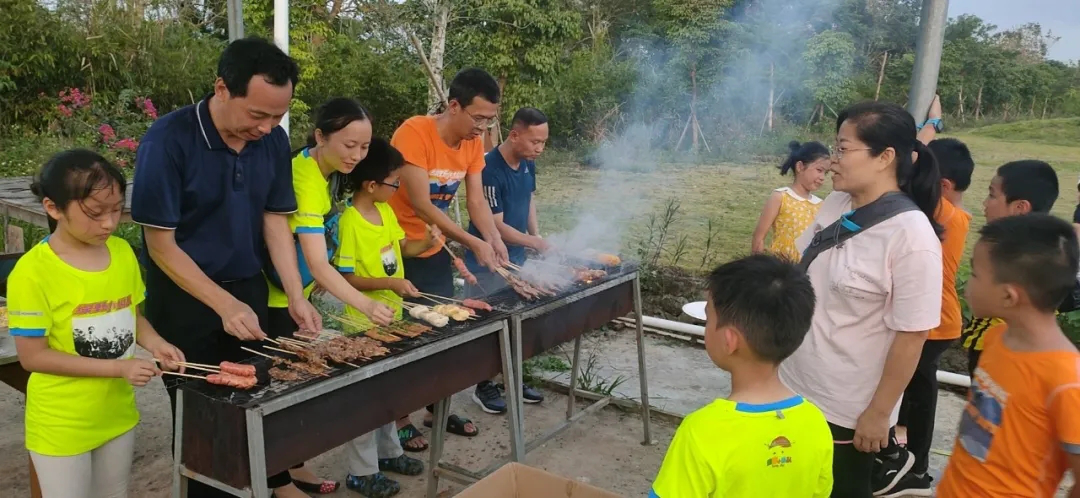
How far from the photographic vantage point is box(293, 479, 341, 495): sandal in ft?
12.3

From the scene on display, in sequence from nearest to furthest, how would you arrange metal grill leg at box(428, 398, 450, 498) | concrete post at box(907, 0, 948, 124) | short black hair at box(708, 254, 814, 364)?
short black hair at box(708, 254, 814, 364) < metal grill leg at box(428, 398, 450, 498) < concrete post at box(907, 0, 948, 124)

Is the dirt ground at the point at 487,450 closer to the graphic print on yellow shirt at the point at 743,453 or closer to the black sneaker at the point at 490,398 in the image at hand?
the black sneaker at the point at 490,398

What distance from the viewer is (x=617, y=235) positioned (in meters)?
6.92

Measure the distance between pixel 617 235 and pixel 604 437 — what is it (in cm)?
270

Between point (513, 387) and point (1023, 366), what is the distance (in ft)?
6.93

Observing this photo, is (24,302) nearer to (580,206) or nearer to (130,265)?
(130,265)

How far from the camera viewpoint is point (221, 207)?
2.71m

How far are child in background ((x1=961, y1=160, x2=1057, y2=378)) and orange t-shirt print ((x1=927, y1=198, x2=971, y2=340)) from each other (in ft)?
0.47

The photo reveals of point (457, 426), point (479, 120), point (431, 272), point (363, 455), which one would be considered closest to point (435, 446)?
point (363, 455)

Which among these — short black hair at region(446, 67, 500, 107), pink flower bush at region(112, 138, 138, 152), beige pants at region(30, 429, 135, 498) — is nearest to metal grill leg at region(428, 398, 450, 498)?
beige pants at region(30, 429, 135, 498)

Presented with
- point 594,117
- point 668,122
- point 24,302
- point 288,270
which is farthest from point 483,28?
point 24,302

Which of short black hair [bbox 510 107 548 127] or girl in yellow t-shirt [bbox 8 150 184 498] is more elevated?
short black hair [bbox 510 107 548 127]

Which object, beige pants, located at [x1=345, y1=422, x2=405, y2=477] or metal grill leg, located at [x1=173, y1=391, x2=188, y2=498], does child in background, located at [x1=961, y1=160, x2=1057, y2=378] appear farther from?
metal grill leg, located at [x1=173, y1=391, x2=188, y2=498]

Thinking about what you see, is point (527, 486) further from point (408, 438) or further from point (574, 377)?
point (574, 377)
